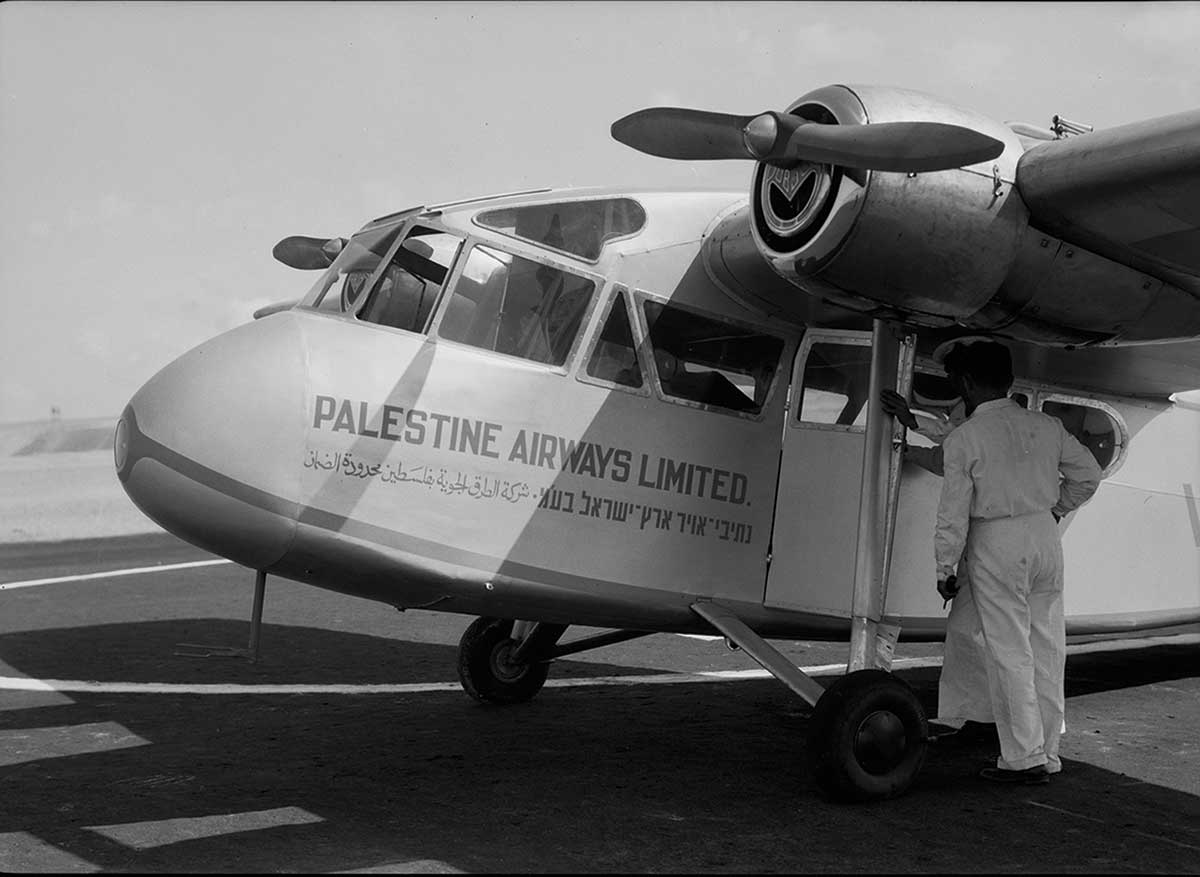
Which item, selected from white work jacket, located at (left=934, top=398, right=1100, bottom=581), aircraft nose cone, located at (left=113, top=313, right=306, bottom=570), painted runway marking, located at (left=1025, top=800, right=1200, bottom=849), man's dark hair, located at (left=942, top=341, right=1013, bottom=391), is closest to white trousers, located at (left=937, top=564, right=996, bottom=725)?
white work jacket, located at (left=934, top=398, right=1100, bottom=581)

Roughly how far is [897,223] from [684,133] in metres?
1.22

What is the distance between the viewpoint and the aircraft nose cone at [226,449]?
221 inches

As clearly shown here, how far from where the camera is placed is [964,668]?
694 centimetres

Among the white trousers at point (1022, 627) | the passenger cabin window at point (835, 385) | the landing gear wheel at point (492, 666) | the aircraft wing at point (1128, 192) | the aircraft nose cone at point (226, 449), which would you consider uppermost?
the aircraft wing at point (1128, 192)

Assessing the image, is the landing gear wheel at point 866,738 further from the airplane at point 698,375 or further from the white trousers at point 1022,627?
the white trousers at point 1022,627

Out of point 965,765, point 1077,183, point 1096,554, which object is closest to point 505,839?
point 965,765

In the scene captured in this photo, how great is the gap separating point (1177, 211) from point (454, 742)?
4814 millimetres

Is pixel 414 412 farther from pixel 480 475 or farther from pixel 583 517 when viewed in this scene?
pixel 583 517

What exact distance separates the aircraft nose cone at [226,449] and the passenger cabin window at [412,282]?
1.83 feet

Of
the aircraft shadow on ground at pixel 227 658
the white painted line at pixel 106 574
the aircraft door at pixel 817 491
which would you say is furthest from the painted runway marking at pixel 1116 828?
the white painted line at pixel 106 574

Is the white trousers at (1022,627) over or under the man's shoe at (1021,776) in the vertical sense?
over

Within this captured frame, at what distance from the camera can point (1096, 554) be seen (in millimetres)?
8336

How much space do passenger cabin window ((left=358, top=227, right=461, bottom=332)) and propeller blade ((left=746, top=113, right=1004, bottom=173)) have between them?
1.91m

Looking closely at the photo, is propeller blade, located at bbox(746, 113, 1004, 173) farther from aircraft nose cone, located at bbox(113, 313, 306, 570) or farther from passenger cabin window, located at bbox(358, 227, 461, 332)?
aircraft nose cone, located at bbox(113, 313, 306, 570)
